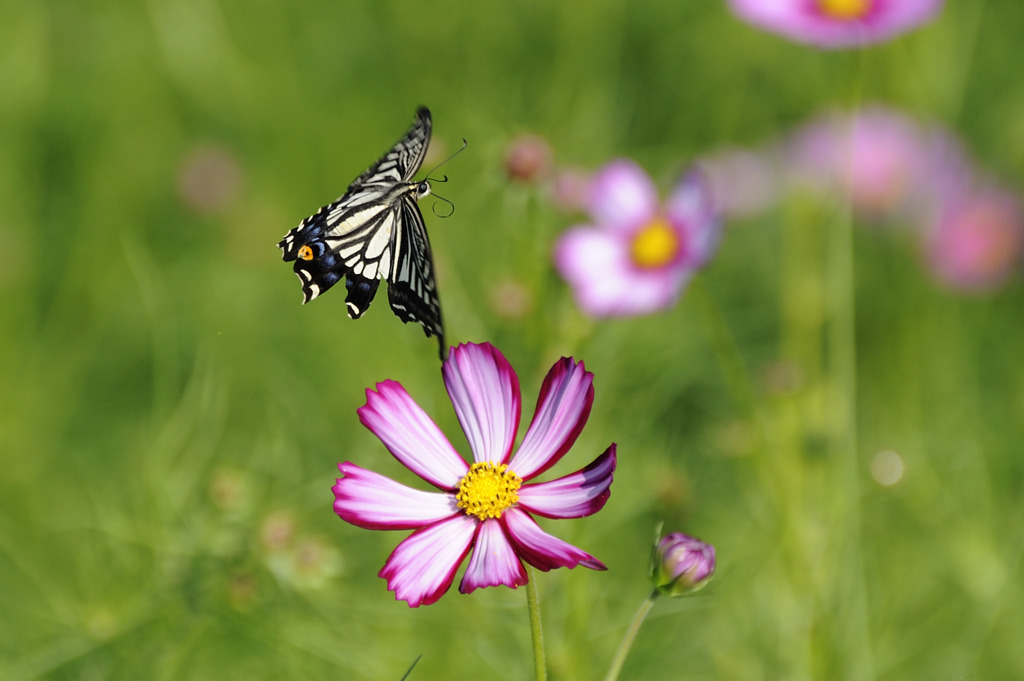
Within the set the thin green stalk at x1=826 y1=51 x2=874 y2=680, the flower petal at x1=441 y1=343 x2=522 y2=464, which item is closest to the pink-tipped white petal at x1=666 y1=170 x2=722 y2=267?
the thin green stalk at x1=826 y1=51 x2=874 y2=680

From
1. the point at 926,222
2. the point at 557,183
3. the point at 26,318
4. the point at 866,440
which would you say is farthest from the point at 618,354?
the point at 26,318

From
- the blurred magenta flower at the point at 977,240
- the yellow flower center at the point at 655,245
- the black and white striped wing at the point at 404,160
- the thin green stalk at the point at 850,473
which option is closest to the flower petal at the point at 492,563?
the black and white striped wing at the point at 404,160

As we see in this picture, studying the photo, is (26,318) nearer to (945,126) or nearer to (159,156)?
(159,156)

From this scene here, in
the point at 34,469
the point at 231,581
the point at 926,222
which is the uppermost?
the point at 926,222

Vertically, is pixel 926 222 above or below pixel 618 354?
above

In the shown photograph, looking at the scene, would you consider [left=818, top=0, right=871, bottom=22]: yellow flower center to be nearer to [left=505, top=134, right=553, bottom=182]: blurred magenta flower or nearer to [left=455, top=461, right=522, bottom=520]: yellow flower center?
[left=505, top=134, right=553, bottom=182]: blurred magenta flower

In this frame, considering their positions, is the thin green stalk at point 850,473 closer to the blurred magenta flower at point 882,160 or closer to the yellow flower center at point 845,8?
the yellow flower center at point 845,8

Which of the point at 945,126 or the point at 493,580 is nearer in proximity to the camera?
the point at 493,580
